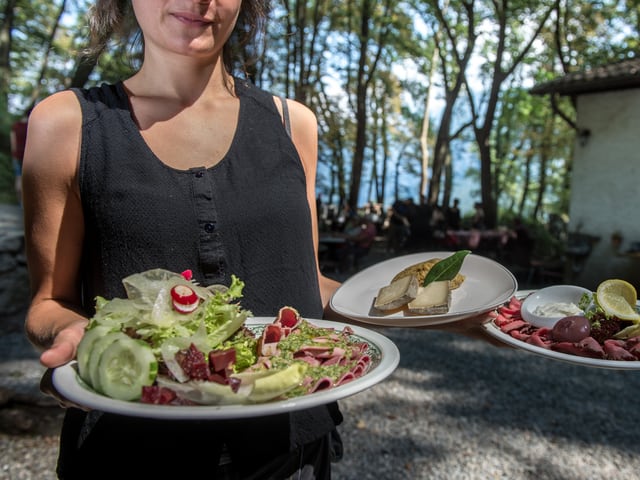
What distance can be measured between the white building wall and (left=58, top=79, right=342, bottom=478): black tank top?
449 inches

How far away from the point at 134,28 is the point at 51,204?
67cm

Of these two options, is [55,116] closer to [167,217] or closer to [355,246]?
[167,217]

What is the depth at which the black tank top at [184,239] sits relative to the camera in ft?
4.30

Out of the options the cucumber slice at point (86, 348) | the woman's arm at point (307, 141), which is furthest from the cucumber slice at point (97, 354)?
the woman's arm at point (307, 141)

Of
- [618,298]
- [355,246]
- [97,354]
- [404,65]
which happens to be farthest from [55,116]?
[404,65]

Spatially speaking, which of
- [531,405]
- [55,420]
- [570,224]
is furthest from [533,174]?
[55,420]

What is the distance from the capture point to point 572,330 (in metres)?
1.74

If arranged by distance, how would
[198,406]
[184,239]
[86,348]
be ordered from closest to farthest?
[198,406] → [86,348] → [184,239]

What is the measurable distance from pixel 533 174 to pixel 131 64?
4381 centimetres

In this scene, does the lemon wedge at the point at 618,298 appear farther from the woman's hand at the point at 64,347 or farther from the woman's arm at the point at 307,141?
the woman's hand at the point at 64,347

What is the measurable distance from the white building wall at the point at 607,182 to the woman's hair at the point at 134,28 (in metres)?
11.2

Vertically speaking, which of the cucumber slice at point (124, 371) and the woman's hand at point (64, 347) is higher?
the woman's hand at point (64, 347)

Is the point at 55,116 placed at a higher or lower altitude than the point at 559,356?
higher

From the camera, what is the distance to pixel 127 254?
1.38m
